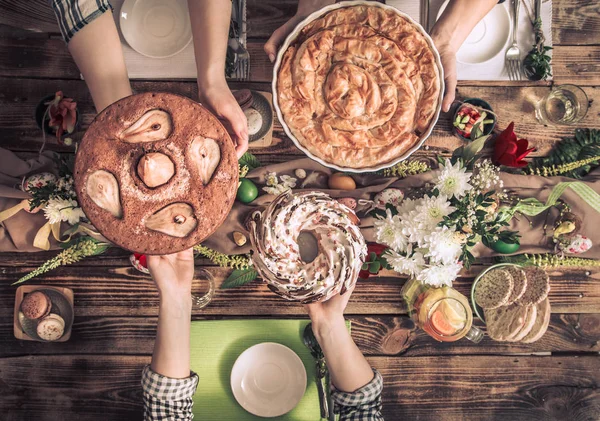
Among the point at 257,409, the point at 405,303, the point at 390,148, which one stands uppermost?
the point at 390,148

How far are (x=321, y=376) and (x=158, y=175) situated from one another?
1002 mm

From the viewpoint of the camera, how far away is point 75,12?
1.24m

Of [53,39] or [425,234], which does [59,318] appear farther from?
[425,234]

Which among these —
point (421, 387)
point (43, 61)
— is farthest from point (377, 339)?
point (43, 61)

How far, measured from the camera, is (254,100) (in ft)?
5.25

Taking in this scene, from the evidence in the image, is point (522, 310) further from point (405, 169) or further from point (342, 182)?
point (342, 182)

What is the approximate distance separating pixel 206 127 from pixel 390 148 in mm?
564

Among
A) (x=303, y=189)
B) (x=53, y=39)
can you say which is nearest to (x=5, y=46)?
(x=53, y=39)

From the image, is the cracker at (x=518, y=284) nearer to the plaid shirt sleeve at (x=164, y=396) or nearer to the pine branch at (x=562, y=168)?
the pine branch at (x=562, y=168)

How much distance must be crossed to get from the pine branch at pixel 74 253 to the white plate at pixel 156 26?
71 centimetres

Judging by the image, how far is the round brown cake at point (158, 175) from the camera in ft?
3.33

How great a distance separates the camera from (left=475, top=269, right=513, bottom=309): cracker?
151 centimetres

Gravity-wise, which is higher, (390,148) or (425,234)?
(390,148)

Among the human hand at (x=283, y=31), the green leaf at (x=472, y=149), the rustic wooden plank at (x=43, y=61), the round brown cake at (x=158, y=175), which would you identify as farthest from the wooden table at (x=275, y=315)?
the round brown cake at (x=158, y=175)
